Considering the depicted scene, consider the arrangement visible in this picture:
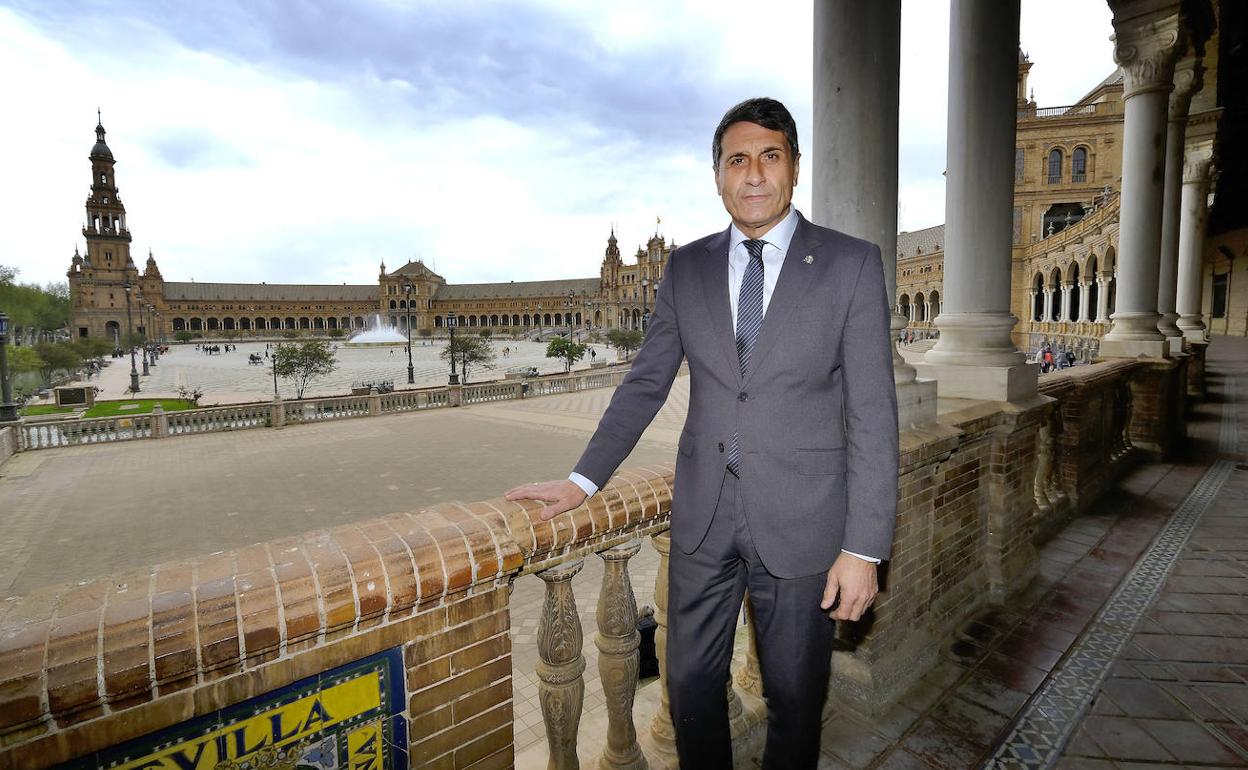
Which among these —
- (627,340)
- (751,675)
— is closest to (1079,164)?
(627,340)

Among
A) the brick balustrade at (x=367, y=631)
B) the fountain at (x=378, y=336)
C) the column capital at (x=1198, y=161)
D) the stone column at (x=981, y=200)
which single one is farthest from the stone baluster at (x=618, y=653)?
the fountain at (x=378, y=336)

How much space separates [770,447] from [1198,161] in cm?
1708

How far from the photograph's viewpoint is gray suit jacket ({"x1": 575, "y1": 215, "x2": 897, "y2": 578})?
1685mm

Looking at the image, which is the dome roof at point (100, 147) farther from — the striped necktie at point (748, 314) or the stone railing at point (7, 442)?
the striped necktie at point (748, 314)

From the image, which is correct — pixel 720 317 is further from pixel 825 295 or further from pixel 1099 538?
pixel 1099 538

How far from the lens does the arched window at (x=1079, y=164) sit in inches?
1758

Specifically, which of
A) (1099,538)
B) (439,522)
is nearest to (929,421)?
(439,522)

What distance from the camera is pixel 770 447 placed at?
1.74 metres

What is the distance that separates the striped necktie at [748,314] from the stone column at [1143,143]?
28.6 ft

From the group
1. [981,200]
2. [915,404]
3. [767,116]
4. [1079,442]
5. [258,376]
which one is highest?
[981,200]

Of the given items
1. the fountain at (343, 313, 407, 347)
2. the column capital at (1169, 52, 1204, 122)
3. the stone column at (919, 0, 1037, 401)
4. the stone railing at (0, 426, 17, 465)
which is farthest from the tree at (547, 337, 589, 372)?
the fountain at (343, 313, 407, 347)

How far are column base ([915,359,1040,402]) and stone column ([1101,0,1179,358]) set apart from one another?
5.37 meters

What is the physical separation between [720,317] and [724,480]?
19.8 inches

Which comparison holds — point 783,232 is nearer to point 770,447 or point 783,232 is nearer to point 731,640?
point 770,447
